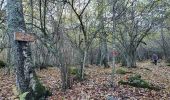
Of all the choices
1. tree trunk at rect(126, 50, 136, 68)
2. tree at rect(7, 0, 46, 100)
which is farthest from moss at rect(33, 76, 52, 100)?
tree trunk at rect(126, 50, 136, 68)

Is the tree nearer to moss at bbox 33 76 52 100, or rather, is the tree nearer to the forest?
the forest

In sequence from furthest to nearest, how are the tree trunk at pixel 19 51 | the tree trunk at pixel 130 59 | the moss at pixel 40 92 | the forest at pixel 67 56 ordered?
the tree trunk at pixel 130 59
the moss at pixel 40 92
the forest at pixel 67 56
the tree trunk at pixel 19 51

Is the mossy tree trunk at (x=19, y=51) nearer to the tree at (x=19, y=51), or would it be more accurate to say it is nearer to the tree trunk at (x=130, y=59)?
the tree at (x=19, y=51)

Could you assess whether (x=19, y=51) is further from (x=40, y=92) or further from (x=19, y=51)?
(x=40, y=92)

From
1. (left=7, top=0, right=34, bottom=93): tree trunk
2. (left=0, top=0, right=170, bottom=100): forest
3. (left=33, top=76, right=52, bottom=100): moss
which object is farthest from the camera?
(left=33, top=76, right=52, bottom=100): moss

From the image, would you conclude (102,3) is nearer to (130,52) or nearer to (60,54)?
(60,54)

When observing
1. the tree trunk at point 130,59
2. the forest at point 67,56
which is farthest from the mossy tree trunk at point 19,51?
the tree trunk at point 130,59

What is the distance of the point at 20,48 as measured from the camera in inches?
335

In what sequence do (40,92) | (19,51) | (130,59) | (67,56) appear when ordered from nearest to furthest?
(19,51), (40,92), (67,56), (130,59)

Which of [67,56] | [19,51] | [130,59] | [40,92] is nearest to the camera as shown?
[19,51]

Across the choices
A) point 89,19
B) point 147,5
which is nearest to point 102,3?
point 89,19

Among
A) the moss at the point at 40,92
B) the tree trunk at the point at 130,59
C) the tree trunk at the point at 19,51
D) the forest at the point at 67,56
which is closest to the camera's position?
the tree trunk at the point at 19,51

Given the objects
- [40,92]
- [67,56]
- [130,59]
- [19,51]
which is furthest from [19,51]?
[130,59]

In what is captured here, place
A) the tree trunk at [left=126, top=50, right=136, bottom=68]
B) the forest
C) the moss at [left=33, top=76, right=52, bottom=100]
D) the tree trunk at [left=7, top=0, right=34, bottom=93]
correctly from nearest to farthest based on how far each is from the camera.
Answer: the tree trunk at [left=7, top=0, right=34, bottom=93], the forest, the moss at [left=33, top=76, right=52, bottom=100], the tree trunk at [left=126, top=50, right=136, bottom=68]
